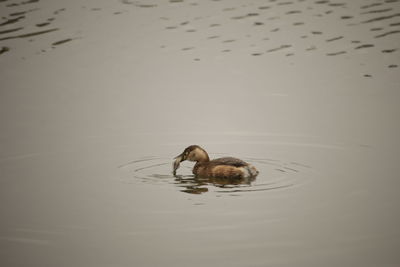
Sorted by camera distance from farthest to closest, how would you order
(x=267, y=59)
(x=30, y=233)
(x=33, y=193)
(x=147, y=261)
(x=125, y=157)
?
(x=267, y=59), (x=125, y=157), (x=33, y=193), (x=30, y=233), (x=147, y=261)

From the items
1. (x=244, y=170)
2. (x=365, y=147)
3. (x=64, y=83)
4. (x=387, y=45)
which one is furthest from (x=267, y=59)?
(x=244, y=170)

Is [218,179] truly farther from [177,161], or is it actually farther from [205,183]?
[177,161]

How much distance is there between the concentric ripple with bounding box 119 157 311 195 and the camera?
11.7 meters

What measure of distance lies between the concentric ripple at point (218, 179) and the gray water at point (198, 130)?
51 mm

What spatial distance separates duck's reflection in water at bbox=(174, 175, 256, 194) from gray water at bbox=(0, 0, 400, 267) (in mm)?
58

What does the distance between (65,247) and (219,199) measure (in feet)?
8.79

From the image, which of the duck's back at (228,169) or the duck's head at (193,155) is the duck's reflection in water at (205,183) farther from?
the duck's head at (193,155)

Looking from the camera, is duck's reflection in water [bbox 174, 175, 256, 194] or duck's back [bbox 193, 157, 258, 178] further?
duck's back [bbox 193, 157, 258, 178]

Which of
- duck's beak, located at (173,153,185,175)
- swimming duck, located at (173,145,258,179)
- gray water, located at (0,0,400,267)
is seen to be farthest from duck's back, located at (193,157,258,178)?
duck's beak, located at (173,153,185,175)

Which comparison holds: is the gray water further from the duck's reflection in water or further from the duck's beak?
the duck's beak

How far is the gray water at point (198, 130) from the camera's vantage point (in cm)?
946

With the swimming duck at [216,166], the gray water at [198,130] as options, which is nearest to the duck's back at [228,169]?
the swimming duck at [216,166]

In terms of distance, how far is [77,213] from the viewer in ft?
34.6

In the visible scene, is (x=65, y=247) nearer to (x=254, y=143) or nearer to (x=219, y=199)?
(x=219, y=199)
